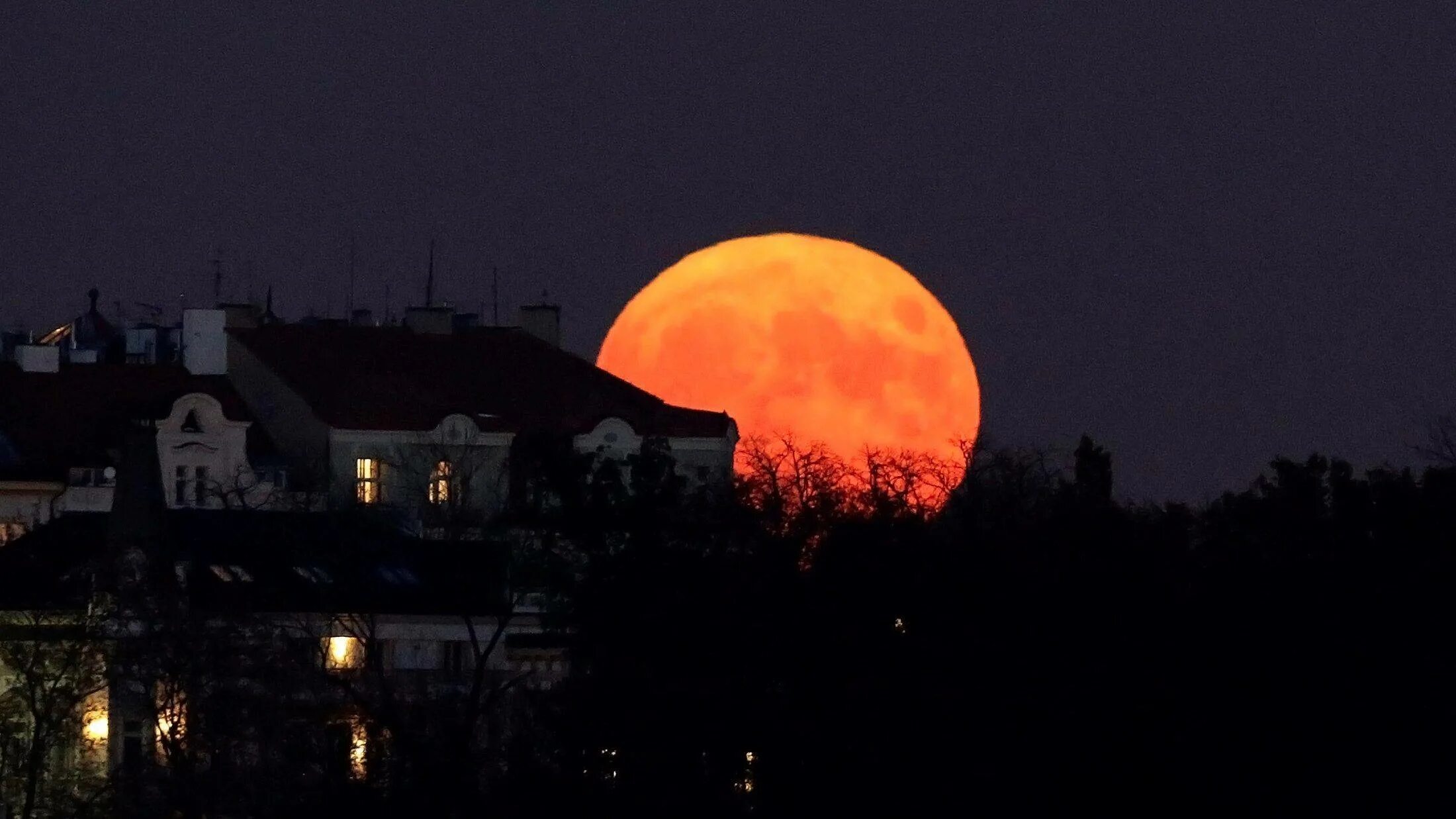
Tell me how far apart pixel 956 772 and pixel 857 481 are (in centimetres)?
2232

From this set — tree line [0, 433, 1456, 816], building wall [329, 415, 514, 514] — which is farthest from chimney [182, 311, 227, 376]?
tree line [0, 433, 1456, 816]

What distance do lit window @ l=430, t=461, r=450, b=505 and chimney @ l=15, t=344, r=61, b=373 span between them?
9.83 meters

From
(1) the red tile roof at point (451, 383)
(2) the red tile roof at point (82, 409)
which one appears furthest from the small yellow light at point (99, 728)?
(1) the red tile roof at point (451, 383)

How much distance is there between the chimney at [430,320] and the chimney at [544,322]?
2.37 meters

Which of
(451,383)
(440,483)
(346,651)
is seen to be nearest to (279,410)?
(451,383)

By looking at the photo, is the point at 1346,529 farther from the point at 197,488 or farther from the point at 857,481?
the point at 197,488

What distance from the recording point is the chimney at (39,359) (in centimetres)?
11162

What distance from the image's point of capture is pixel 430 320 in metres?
124

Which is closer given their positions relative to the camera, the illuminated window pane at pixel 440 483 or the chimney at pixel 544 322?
the illuminated window pane at pixel 440 483

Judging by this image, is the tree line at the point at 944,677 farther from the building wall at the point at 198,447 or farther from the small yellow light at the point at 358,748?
the building wall at the point at 198,447

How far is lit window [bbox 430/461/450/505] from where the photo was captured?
104 metres

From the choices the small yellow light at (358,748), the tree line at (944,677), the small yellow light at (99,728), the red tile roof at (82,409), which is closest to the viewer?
the tree line at (944,677)

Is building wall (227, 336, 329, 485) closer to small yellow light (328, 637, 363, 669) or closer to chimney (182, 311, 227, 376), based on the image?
chimney (182, 311, 227, 376)

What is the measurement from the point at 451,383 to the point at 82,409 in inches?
421
